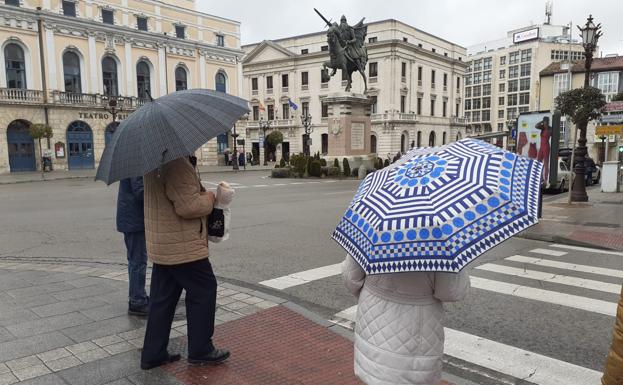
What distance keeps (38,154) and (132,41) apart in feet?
40.6

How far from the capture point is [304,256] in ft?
25.7

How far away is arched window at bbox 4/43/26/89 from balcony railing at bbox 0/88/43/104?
26.9 inches

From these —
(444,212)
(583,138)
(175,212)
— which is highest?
(583,138)

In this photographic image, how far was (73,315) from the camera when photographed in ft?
16.1

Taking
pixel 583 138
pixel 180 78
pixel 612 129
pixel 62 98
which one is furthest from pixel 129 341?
pixel 180 78

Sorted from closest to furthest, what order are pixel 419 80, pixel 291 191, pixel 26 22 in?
pixel 291 191 → pixel 26 22 → pixel 419 80

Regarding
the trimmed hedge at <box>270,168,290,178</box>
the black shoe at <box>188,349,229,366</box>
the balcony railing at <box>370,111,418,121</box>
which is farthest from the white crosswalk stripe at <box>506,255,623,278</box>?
the balcony railing at <box>370,111,418,121</box>

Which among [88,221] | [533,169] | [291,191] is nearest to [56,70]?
[291,191]

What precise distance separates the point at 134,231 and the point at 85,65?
38915 millimetres

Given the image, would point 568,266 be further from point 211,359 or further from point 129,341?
point 129,341

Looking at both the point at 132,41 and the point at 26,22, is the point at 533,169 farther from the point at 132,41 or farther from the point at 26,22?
the point at 132,41

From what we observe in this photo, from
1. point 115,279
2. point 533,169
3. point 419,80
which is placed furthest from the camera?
point 419,80

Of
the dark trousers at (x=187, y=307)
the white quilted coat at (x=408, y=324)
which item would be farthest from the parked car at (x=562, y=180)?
the white quilted coat at (x=408, y=324)

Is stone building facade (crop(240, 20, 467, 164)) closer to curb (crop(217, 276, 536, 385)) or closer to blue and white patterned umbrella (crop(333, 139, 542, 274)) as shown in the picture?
curb (crop(217, 276, 536, 385))
